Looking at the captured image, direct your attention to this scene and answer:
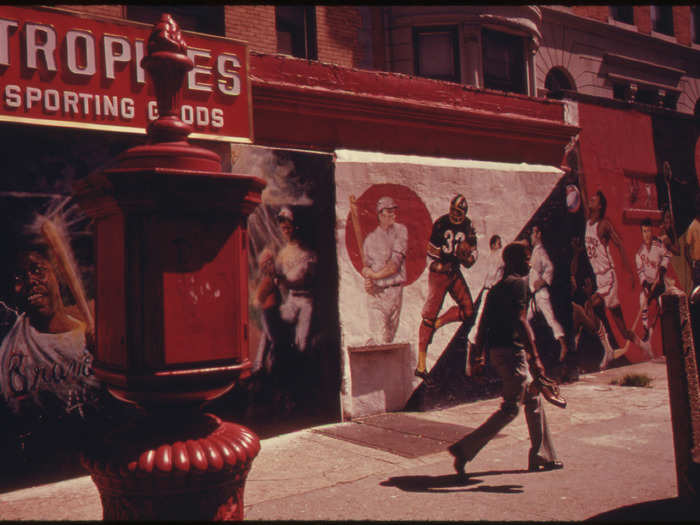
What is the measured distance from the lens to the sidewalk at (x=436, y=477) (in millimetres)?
4973

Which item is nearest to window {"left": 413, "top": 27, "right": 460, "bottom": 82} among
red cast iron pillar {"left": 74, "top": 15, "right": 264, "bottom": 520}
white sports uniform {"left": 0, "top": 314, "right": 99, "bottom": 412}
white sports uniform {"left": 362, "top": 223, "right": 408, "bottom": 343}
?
white sports uniform {"left": 362, "top": 223, "right": 408, "bottom": 343}

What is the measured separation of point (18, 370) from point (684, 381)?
544 centimetres

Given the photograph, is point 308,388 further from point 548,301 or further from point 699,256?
point 699,256

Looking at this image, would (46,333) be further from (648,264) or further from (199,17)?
(648,264)

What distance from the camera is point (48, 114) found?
6.16m

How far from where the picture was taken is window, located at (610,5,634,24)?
61.0 ft

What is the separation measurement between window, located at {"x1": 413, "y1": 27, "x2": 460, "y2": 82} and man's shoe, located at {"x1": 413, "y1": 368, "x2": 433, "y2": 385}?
627cm

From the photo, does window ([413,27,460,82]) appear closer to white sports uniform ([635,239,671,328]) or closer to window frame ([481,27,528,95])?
window frame ([481,27,528,95])

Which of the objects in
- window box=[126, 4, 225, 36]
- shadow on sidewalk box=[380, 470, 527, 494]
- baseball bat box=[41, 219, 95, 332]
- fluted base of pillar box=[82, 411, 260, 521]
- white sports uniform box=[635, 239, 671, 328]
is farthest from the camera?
white sports uniform box=[635, 239, 671, 328]

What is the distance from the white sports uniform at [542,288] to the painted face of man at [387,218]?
8.90 feet

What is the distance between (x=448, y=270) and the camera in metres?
9.06

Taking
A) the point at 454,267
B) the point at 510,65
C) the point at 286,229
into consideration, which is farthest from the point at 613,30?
the point at 286,229

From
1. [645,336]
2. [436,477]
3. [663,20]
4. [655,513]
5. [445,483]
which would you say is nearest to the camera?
[655,513]

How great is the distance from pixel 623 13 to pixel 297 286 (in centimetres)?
1543
